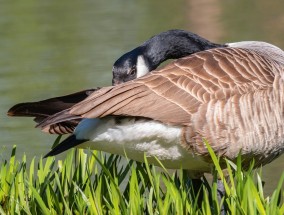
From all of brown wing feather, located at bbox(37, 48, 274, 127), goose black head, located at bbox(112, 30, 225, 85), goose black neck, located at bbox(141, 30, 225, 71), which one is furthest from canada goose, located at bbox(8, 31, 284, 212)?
goose black neck, located at bbox(141, 30, 225, 71)

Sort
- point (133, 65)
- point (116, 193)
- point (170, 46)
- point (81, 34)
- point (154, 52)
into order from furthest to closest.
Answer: point (81, 34), point (170, 46), point (154, 52), point (133, 65), point (116, 193)

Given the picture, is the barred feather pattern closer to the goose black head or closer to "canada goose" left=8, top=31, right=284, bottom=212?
"canada goose" left=8, top=31, right=284, bottom=212

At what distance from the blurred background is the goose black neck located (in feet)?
7.50

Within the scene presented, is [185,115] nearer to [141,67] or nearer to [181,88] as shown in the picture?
[181,88]

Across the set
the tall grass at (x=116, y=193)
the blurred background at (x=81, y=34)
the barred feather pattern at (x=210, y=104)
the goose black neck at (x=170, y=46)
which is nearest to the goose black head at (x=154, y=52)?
the goose black neck at (x=170, y=46)

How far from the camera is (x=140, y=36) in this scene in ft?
40.3

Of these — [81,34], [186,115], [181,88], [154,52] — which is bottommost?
[81,34]

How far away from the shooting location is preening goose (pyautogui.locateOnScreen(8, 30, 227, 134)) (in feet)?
18.9

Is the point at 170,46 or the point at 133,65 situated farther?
the point at 170,46

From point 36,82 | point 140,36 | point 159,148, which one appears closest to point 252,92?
point 159,148

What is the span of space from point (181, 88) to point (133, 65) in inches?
21.0

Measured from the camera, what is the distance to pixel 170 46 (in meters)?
6.36

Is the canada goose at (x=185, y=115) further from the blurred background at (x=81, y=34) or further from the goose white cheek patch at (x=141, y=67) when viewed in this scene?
the blurred background at (x=81, y=34)

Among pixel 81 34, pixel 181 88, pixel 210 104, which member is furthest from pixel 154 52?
pixel 81 34
